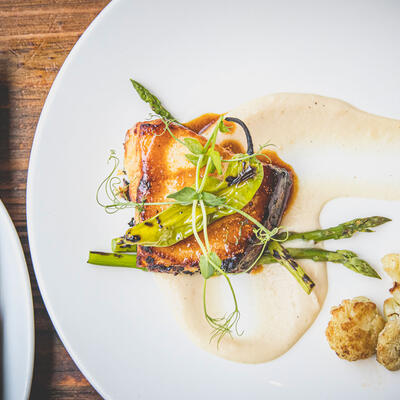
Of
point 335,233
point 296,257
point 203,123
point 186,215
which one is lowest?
point 296,257

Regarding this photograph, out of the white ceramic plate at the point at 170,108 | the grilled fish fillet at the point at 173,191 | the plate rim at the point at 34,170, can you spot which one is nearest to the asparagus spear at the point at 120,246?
the white ceramic plate at the point at 170,108

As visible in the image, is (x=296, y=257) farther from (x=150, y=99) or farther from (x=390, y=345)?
(x=150, y=99)

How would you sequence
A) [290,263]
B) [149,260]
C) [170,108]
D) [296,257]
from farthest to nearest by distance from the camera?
[170,108] < [296,257] < [290,263] < [149,260]

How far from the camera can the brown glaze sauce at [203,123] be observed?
3.49m

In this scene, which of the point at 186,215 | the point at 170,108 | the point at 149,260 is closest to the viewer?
the point at 186,215

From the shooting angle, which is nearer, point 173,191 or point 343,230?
point 173,191

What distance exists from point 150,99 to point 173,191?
0.95 metres

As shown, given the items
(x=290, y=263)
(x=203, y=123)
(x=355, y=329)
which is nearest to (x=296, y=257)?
(x=290, y=263)

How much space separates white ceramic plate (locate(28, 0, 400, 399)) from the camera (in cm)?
326

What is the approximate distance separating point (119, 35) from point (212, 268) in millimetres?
2186

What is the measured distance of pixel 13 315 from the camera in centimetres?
333

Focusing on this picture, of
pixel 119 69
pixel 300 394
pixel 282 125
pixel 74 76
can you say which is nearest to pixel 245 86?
pixel 282 125

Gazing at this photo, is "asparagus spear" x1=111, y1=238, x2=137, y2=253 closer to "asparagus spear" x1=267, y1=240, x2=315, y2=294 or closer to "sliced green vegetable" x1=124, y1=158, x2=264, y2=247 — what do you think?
"sliced green vegetable" x1=124, y1=158, x2=264, y2=247

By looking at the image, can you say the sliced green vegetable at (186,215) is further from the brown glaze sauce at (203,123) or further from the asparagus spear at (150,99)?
the asparagus spear at (150,99)
